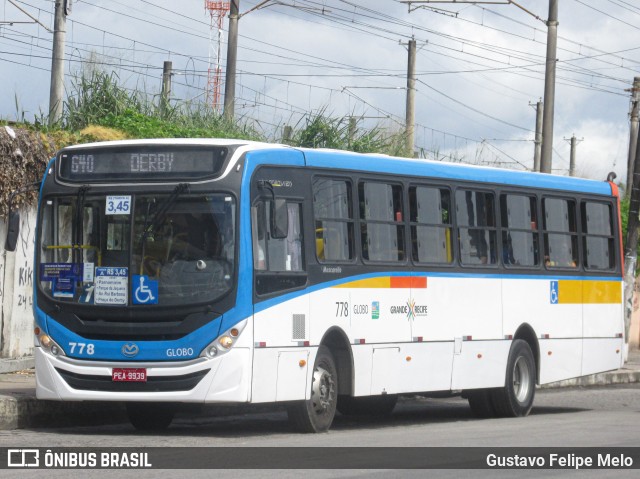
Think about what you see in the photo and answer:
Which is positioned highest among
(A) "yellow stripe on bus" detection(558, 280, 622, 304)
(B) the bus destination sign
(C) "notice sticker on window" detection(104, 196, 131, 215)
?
(B) the bus destination sign

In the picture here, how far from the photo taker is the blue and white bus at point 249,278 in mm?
14078

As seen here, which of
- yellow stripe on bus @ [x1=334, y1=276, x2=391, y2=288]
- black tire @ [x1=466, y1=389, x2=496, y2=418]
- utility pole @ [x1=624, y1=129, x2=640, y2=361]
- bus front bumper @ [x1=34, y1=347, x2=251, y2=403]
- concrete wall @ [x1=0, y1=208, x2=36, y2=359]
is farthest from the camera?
utility pole @ [x1=624, y1=129, x2=640, y2=361]

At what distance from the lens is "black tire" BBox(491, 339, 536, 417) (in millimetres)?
18984

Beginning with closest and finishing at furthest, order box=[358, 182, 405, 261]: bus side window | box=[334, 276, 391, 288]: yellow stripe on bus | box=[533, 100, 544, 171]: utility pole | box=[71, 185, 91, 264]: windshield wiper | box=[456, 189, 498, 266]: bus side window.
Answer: box=[71, 185, 91, 264]: windshield wiper
box=[334, 276, 391, 288]: yellow stripe on bus
box=[358, 182, 405, 261]: bus side window
box=[456, 189, 498, 266]: bus side window
box=[533, 100, 544, 171]: utility pole

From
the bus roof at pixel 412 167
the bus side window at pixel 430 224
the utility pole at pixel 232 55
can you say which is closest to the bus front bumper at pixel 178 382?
the bus roof at pixel 412 167

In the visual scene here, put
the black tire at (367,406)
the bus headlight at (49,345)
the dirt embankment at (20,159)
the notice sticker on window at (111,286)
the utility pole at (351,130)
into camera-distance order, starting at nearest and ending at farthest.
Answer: the notice sticker on window at (111,286) < the bus headlight at (49,345) < the black tire at (367,406) < the dirt embankment at (20,159) < the utility pole at (351,130)

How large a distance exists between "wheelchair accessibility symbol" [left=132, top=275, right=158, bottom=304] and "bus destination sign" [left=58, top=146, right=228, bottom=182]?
3.45 ft

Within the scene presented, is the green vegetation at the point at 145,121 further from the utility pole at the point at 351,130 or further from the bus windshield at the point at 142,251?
the bus windshield at the point at 142,251

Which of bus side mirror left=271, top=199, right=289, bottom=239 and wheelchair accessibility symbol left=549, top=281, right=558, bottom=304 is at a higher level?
bus side mirror left=271, top=199, right=289, bottom=239

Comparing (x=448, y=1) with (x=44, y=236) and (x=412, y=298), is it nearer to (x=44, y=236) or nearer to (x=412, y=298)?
(x=412, y=298)

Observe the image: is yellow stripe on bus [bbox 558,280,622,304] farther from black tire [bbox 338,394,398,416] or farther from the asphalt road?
black tire [bbox 338,394,398,416]

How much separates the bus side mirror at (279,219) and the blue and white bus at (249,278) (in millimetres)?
25

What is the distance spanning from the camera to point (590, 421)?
1731 centimetres

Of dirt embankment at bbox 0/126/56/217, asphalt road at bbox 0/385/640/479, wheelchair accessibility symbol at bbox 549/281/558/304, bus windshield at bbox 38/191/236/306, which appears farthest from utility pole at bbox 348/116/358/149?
bus windshield at bbox 38/191/236/306
